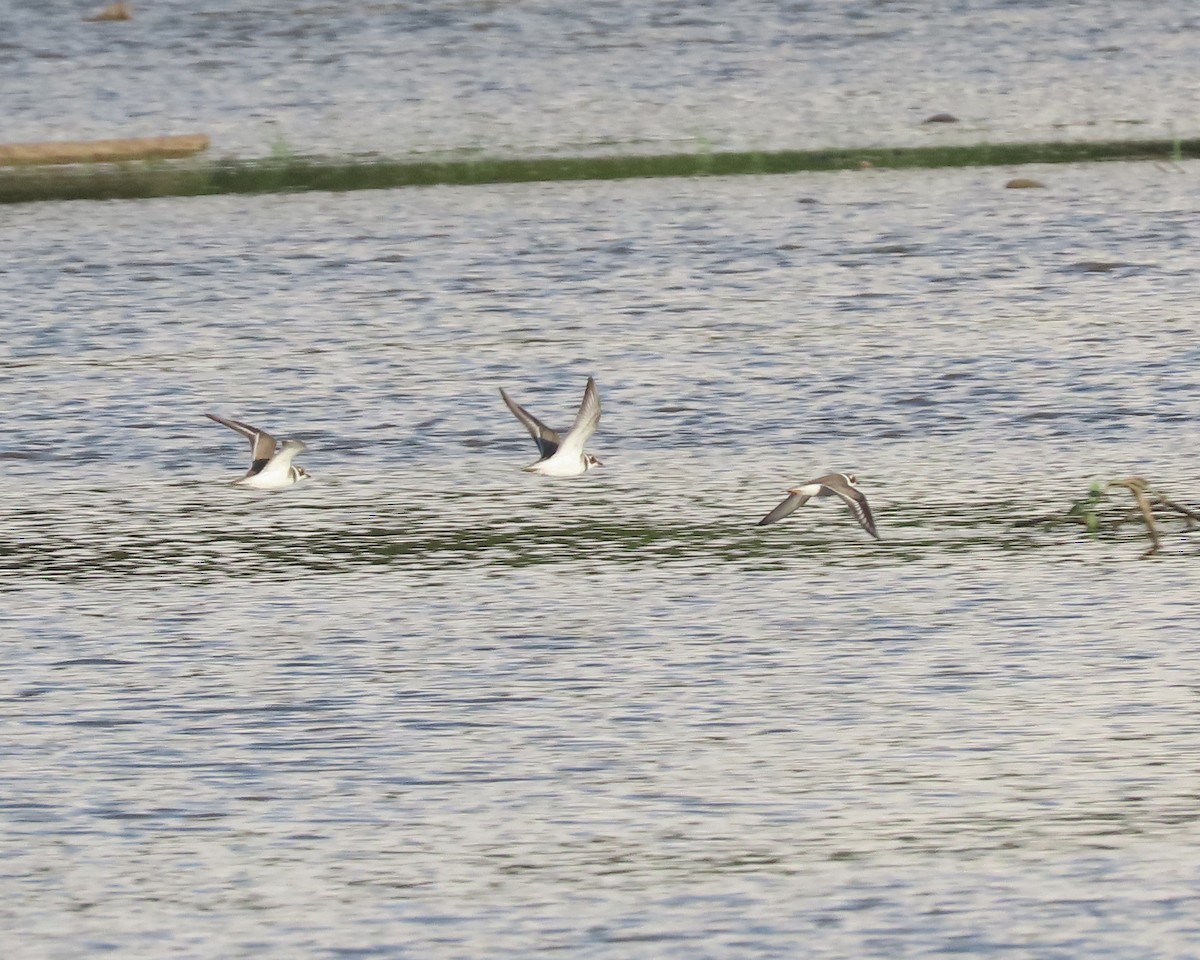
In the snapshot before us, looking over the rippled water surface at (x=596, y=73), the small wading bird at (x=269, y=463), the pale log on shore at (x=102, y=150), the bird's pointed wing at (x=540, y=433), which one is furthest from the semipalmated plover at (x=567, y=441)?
the pale log on shore at (x=102, y=150)

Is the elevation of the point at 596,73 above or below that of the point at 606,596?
above

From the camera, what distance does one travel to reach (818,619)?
441 cm

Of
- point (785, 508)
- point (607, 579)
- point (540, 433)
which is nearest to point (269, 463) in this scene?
point (540, 433)

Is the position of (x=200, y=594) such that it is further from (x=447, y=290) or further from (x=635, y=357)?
(x=447, y=290)

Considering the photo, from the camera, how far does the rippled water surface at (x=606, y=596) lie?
3.27 meters

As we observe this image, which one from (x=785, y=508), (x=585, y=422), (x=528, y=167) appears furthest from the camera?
(x=528, y=167)

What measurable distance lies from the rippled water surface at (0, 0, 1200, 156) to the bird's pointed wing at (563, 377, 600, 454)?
12.3ft

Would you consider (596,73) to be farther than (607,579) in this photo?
Yes

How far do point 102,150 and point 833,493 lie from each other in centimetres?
Result: 477

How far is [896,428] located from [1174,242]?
2.13 m

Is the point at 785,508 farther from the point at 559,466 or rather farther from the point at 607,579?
the point at 559,466

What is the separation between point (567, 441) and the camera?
17.4 ft

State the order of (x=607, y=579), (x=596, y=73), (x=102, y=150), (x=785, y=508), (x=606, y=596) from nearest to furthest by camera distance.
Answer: (x=606, y=596)
(x=607, y=579)
(x=785, y=508)
(x=102, y=150)
(x=596, y=73)

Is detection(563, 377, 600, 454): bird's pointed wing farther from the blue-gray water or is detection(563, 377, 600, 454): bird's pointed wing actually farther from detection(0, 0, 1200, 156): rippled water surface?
detection(0, 0, 1200, 156): rippled water surface
